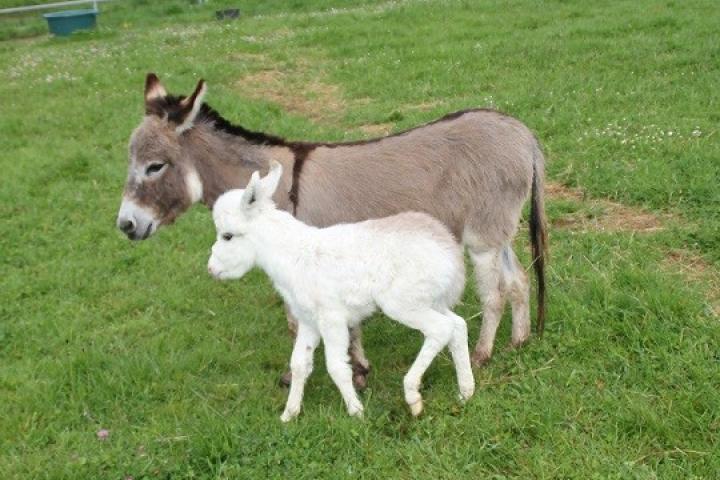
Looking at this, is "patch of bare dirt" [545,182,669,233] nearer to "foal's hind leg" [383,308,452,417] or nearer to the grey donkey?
the grey donkey

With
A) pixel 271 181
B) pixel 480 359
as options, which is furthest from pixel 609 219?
pixel 271 181

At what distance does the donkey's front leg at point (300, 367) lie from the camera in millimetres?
3867

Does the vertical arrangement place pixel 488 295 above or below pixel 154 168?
below

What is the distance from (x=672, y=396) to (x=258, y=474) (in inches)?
76.4

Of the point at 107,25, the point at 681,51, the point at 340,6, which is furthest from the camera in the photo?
the point at 107,25

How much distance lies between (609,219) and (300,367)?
3.06 meters

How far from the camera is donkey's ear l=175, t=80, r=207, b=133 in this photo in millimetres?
4367

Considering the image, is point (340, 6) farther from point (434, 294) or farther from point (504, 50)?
point (434, 294)

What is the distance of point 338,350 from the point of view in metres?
3.69

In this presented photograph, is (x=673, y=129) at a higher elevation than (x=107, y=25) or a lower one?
higher

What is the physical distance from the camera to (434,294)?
358 centimetres

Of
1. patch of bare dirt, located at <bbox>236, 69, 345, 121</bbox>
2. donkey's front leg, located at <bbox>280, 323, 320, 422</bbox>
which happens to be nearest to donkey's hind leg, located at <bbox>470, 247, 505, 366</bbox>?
donkey's front leg, located at <bbox>280, 323, 320, 422</bbox>

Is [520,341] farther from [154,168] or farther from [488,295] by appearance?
[154,168]

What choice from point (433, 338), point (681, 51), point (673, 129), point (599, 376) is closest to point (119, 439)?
point (433, 338)
